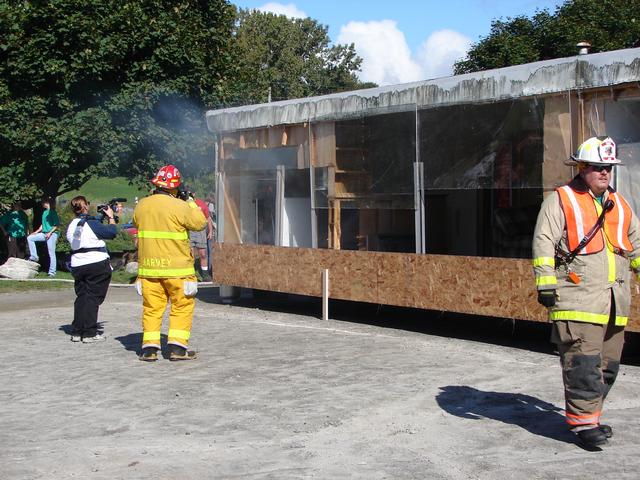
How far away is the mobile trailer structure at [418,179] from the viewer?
9711mm

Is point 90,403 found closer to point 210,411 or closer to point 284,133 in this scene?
point 210,411

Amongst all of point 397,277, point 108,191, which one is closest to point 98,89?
point 397,277

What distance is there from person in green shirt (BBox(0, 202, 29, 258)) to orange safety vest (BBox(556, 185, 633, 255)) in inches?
669

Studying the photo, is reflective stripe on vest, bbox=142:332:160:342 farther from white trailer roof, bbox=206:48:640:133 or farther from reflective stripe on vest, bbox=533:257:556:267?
reflective stripe on vest, bbox=533:257:556:267

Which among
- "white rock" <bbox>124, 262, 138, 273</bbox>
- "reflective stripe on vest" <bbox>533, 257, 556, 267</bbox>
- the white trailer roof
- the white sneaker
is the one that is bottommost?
the white sneaker

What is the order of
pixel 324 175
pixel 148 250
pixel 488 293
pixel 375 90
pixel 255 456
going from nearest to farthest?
1. pixel 255 456
2. pixel 148 250
3. pixel 488 293
4. pixel 375 90
5. pixel 324 175

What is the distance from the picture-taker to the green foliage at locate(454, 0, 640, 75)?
3525 centimetres

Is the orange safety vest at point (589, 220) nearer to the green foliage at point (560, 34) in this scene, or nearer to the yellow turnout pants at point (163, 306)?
the yellow turnout pants at point (163, 306)

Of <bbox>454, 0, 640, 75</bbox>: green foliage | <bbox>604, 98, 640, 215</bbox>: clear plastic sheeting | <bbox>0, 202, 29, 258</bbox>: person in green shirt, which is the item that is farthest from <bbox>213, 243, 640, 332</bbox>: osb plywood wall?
<bbox>454, 0, 640, 75</bbox>: green foliage

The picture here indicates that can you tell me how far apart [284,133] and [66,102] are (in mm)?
8165

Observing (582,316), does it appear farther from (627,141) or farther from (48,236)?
(48,236)

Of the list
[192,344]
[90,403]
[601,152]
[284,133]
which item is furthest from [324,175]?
[601,152]

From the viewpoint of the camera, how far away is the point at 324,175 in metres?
12.9

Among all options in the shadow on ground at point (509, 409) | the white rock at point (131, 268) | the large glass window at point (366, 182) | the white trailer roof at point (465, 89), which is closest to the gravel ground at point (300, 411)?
the shadow on ground at point (509, 409)
